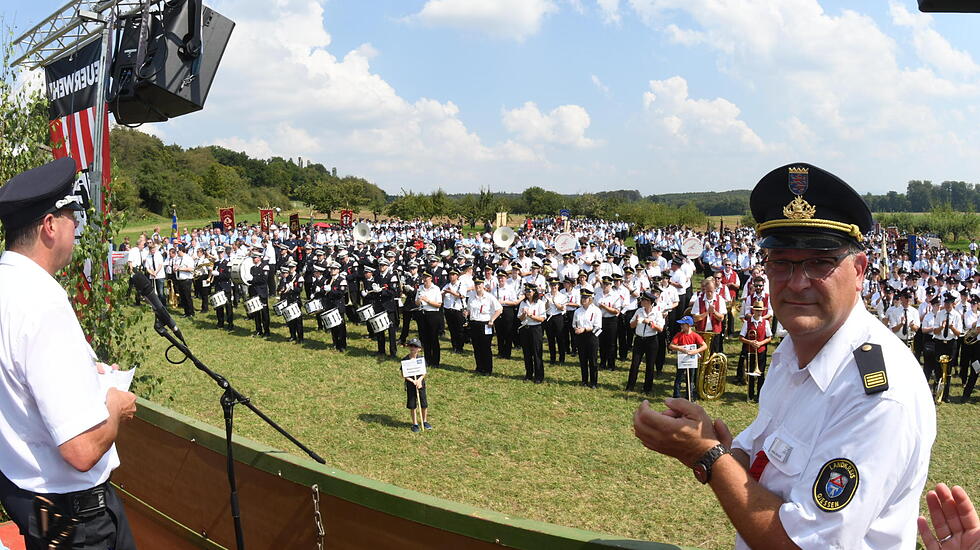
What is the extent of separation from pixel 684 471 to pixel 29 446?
26.9 ft

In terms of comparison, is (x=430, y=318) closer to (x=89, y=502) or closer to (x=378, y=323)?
(x=378, y=323)

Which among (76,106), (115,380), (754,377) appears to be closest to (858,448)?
(115,380)

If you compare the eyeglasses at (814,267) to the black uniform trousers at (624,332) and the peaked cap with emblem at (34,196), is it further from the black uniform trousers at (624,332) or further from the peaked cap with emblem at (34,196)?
the black uniform trousers at (624,332)

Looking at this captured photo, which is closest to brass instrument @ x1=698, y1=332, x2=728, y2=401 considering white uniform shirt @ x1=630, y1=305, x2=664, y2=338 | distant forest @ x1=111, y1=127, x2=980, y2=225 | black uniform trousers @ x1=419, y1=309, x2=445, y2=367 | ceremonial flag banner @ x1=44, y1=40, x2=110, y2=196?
white uniform shirt @ x1=630, y1=305, x2=664, y2=338

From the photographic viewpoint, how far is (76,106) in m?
8.05

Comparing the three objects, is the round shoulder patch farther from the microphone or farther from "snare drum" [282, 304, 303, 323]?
"snare drum" [282, 304, 303, 323]

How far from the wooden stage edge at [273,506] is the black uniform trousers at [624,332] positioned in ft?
39.5

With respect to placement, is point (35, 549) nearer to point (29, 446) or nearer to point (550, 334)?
point (29, 446)

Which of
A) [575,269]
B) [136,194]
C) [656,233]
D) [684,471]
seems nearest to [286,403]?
[684,471]

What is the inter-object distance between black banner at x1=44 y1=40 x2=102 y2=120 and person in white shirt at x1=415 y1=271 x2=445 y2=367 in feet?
26.8

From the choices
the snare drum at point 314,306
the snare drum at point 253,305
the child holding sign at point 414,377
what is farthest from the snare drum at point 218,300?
the child holding sign at point 414,377

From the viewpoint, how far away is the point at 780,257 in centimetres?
188

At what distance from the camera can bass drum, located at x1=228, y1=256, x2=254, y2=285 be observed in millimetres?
Answer: 19328

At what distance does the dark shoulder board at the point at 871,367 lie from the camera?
1.51 meters
